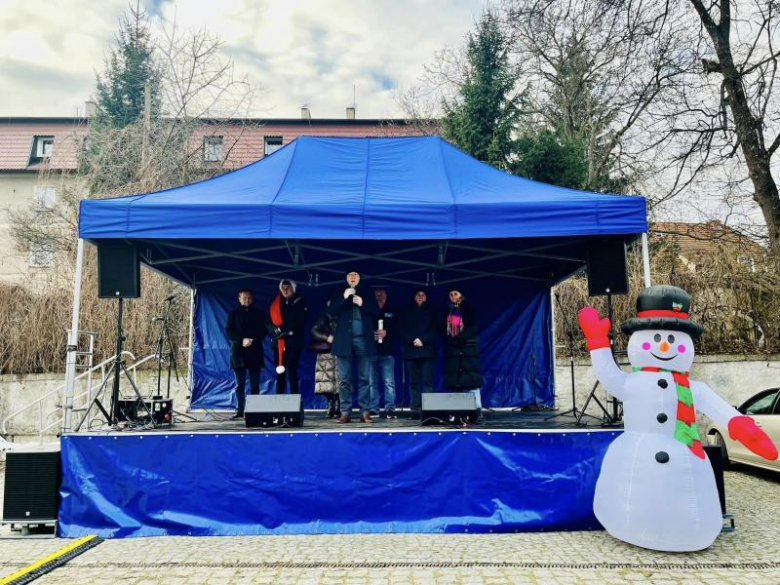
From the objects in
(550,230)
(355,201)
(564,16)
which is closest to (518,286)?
(550,230)

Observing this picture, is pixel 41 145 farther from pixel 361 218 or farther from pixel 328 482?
pixel 328 482

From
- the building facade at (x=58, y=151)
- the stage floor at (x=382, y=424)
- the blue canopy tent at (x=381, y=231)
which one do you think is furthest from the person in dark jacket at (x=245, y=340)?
the building facade at (x=58, y=151)

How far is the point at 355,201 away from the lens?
5.18m

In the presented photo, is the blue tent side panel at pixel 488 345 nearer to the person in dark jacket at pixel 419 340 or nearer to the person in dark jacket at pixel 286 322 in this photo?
the person in dark jacket at pixel 286 322

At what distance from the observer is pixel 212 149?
17.0 metres

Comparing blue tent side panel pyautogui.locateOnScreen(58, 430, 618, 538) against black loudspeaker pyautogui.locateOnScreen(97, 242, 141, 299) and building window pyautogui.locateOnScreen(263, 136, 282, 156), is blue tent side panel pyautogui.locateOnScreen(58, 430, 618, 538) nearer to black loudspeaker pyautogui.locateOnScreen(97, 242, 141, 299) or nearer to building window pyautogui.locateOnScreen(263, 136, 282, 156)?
black loudspeaker pyautogui.locateOnScreen(97, 242, 141, 299)

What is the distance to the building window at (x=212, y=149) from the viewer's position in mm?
16203

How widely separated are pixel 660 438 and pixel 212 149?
15.2m

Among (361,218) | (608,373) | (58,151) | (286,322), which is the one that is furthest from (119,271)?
(58,151)

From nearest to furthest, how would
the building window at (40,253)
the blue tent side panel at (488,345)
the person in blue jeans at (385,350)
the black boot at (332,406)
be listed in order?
the person in blue jeans at (385,350)
the black boot at (332,406)
the blue tent side panel at (488,345)
the building window at (40,253)

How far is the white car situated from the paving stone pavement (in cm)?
230

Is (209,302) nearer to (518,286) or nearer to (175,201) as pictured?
(175,201)

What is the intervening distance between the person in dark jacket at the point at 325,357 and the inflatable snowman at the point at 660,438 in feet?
10.3

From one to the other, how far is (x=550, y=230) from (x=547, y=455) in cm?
180
